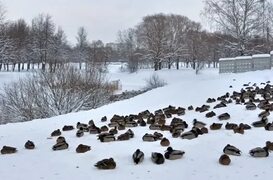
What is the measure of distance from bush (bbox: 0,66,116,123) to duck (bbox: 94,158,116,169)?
11.3 m

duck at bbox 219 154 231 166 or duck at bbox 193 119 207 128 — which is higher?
duck at bbox 193 119 207 128

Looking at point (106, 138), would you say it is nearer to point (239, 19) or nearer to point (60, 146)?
point (60, 146)

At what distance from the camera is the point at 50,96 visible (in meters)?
15.5

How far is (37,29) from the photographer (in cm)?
5688

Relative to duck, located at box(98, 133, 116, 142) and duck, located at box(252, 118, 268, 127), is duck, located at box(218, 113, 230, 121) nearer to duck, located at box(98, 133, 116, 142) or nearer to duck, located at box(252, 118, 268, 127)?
duck, located at box(252, 118, 268, 127)

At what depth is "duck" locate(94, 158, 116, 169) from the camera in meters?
3.84

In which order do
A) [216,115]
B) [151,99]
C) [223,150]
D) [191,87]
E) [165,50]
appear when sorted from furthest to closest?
[165,50] → [191,87] → [151,99] → [216,115] → [223,150]

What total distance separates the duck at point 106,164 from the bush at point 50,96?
11296 mm

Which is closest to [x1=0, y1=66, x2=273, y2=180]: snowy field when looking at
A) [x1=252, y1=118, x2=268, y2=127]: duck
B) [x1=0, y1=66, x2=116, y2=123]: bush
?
A: [x1=252, y1=118, x2=268, y2=127]: duck

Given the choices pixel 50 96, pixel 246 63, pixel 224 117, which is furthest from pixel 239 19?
pixel 224 117

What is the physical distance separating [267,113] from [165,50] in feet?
155

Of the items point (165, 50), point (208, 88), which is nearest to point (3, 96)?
point (208, 88)

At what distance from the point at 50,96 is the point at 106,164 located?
39.7 ft

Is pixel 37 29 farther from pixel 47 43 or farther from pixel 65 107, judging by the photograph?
pixel 65 107
